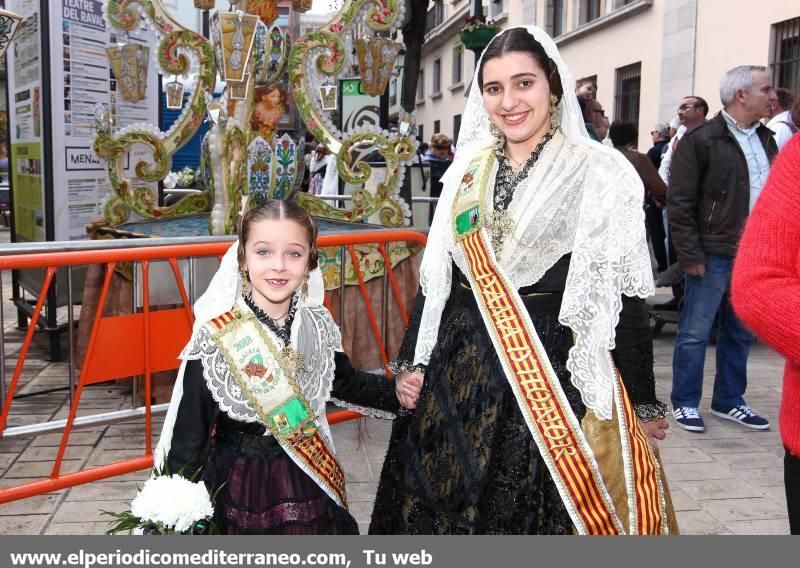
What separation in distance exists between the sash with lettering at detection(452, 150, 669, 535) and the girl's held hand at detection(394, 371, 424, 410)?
316 millimetres

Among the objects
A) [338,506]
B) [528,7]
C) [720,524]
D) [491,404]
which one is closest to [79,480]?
[338,506]

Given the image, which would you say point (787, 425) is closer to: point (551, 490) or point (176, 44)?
point (551, 490)

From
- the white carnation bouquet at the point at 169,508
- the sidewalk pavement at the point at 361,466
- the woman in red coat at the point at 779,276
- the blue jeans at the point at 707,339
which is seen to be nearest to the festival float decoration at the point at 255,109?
the sidewalk pavement at the point at 361,466

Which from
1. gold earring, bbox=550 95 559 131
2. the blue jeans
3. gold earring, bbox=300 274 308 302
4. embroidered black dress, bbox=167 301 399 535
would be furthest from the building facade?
embroidered black dress, bbox=167 301 399 535

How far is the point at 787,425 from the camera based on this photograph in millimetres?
1715

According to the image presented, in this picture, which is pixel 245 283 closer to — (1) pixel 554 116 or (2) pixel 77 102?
(1) pixel 554 116

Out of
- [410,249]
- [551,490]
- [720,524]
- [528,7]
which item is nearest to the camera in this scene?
[551,490]

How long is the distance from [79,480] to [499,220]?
2210mm

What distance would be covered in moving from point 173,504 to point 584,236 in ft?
4.05

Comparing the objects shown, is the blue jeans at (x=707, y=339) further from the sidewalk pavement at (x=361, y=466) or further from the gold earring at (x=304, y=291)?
the gold earring at (x=304, y=291)

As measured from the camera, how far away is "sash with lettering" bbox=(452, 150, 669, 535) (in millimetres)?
2111

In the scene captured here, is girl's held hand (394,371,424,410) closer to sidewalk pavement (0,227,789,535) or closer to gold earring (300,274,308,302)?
gold earring (300,274,308,302)

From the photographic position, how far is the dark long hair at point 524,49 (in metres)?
2.16

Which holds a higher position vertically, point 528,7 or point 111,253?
point 528,7
